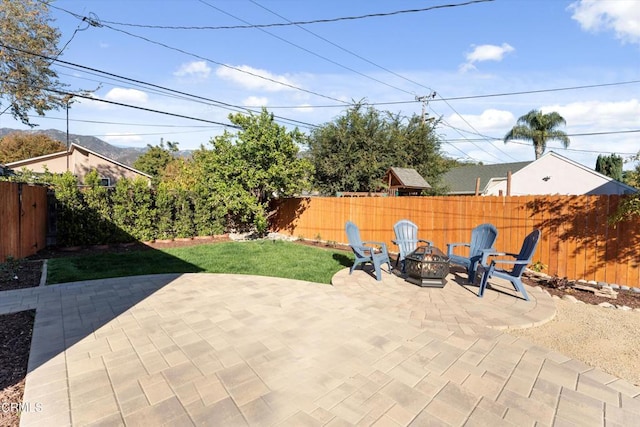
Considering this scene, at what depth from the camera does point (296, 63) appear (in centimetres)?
1223

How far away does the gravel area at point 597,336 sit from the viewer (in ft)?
9.46

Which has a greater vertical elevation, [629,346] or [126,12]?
[126,12]

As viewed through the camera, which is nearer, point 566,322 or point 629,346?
point 629,346

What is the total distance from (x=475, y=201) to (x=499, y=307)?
363cm

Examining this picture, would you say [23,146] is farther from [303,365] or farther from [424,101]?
[303,365]

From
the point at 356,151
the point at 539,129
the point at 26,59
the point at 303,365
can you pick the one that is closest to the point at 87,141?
the point at 26,59

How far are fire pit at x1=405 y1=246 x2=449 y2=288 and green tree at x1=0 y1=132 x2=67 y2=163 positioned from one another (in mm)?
40504

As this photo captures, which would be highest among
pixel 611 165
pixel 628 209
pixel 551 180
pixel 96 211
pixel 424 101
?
pixel 424 101

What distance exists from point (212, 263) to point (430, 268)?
4.80 meters

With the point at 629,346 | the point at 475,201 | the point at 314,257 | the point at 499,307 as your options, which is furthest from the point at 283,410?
the point at 475,201

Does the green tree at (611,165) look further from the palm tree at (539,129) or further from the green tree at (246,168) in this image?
the green tree at (246,168)

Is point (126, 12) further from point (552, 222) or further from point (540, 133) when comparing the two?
point (540, 133)

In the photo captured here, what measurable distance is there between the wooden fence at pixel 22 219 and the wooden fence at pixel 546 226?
8.64 meters

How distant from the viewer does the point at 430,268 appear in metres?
4.84
